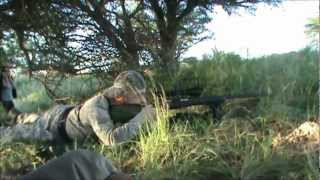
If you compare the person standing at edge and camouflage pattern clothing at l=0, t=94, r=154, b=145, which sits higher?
the person standing at edge

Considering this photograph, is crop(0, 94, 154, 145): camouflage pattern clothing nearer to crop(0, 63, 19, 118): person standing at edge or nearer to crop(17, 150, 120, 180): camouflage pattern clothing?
crop(0, 63, 19, 118): person standing at edge

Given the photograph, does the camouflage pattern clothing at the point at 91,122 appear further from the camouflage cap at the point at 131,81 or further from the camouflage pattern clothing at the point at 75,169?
the camouflage pattern clothing at the point at 75,169

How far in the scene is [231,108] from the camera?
4.44m

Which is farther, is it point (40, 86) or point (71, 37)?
point (40, 86)

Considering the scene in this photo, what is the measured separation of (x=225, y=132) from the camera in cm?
351

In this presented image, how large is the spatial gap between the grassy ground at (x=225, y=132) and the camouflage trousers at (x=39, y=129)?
0.25m

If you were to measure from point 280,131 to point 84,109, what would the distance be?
1.17 m

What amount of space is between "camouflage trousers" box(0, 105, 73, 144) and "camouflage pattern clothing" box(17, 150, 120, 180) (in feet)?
6.70

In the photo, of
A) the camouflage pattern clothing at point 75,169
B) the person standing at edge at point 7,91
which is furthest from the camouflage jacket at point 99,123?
the camouflage pattern clothing at point 75,169

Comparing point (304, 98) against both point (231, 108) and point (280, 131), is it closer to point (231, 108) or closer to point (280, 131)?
point (231, 108)

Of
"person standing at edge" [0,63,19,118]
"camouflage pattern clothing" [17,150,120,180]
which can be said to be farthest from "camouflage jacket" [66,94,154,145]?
"camouflage pattern clothing" [17,150,120,180]

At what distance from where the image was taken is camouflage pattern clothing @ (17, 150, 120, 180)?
5.69 ft

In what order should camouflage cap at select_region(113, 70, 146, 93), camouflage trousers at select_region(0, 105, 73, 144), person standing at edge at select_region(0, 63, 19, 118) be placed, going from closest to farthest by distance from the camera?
camouflage cap at select_region(113, 70, 146, 93) < camouflage trousers at select_region(0, 105, 73, 144) < person standing at edge at select_region(0, 63, 19, 118)

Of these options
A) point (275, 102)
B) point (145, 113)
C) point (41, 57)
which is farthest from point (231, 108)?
point (41, 57)
